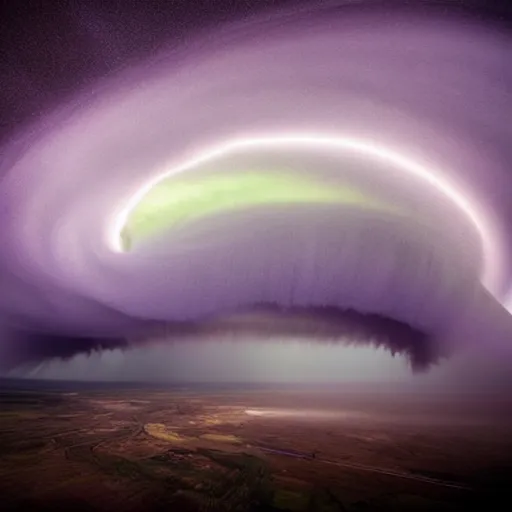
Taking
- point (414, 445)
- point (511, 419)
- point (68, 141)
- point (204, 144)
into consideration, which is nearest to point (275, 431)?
point (414, 445)

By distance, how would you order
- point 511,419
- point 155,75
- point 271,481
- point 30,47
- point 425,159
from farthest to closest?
point 511,419 < point 425,159 < point 155,75 < point 30,47 < point 271,481

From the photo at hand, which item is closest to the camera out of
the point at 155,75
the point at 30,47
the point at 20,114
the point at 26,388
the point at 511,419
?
the point at 30,47

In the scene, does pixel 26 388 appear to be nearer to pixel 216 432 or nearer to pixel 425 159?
pixel 216 432

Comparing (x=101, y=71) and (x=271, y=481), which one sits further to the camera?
(x=101, y=71)

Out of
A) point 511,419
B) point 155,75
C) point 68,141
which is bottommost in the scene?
point 511,419

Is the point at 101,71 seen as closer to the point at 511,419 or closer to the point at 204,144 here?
the point at 204,144

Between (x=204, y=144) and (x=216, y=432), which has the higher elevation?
(x=204, y=144)
